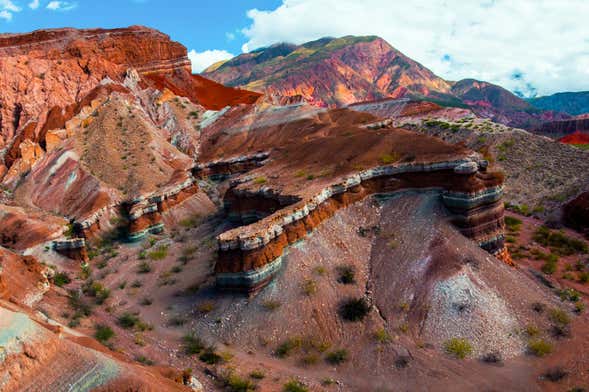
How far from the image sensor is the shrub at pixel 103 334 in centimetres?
1497

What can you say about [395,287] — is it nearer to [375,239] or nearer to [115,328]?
[375,239]

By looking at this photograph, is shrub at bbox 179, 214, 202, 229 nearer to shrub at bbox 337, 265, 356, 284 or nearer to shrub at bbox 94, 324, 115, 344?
shrub at bbox 94, 324, 115, 344

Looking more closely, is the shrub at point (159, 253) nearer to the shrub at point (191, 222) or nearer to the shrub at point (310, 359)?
the shrub at point (191, 222)

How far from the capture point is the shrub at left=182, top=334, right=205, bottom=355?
14.4 metres

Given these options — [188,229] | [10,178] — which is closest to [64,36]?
[10,178]

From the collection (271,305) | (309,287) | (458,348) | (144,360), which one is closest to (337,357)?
(309,287)

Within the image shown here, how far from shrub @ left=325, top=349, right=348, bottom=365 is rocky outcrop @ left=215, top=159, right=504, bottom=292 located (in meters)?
3.81

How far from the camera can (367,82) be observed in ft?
503

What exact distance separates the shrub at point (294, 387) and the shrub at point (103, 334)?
703cm

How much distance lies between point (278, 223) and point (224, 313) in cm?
408

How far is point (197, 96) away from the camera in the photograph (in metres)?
62.6

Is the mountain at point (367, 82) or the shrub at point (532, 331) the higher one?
the mountain at point (367, 82)

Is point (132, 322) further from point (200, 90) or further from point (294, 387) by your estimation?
point (200, 90)

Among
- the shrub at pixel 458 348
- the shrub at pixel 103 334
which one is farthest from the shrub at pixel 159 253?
the shrub at pixel 458 348
